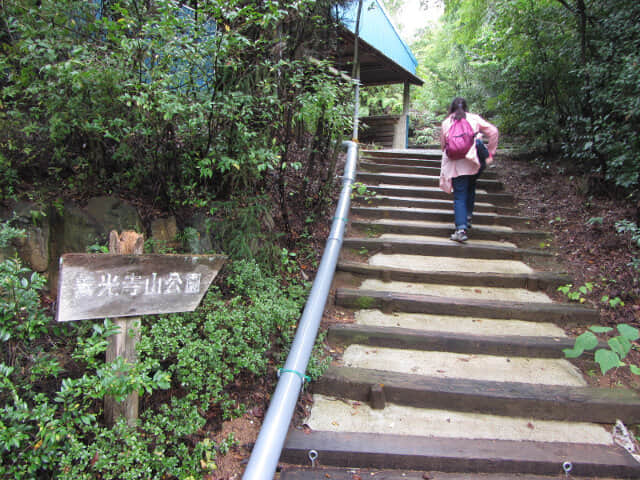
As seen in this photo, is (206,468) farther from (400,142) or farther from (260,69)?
(400,142)

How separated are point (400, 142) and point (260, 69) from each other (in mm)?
9933

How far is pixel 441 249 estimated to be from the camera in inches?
169

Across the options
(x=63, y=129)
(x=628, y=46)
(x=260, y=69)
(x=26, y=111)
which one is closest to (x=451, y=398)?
(x=260, y=69)

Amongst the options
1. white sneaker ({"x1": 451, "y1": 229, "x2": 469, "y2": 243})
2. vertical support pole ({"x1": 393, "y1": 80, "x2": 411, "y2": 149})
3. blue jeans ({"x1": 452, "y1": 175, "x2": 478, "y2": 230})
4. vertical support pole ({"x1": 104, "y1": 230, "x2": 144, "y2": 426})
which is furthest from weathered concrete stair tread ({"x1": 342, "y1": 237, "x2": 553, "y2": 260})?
vertical support pole ({"x1": 393, "y1": 80, "x2": 411, "y2": 149})

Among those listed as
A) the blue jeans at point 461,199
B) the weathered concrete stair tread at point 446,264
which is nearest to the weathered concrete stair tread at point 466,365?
the weathered concrete stair tread at point 446,264

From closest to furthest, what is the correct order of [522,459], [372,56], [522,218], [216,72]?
[522,459] → [216,72] → [522,218] → [372,56]

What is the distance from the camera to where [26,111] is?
9.93ft

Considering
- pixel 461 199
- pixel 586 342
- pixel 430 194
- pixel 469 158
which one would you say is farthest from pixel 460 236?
pixel 586 342

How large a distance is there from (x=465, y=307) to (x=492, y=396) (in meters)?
1.00

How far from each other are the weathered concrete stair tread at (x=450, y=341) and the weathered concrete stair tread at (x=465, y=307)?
1.00 feet

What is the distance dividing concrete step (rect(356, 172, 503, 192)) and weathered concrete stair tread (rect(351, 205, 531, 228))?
1.10 metres

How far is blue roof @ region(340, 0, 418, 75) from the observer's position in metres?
8.88

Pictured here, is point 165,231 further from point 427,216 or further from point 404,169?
point 404,169

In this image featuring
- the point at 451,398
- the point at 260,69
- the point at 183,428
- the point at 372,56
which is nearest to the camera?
the point at 183,428
